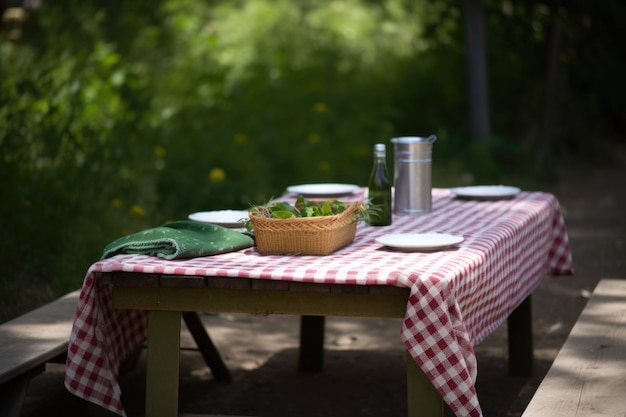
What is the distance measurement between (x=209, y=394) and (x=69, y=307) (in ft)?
2.53

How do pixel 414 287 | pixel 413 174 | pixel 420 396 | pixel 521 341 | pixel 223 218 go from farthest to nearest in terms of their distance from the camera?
pixel 521 341
pixel 413 174
pixel 223 218
pixel 420 396
pixel 414 287

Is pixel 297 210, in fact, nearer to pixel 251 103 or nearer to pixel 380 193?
pixel 380 193

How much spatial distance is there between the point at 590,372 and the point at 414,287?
2.19ft

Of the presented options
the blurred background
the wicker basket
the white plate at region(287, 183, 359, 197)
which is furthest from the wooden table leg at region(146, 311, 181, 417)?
the blurred background

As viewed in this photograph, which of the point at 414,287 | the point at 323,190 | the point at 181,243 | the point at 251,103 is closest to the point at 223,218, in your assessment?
the point at 181,243

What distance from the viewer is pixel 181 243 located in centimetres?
331

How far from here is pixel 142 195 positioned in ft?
22.4

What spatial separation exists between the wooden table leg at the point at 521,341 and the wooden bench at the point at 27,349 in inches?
77.0

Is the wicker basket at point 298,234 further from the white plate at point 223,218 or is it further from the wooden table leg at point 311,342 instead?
the wooden table leg at point 311,342

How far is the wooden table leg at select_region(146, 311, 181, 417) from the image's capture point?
3.30 metres

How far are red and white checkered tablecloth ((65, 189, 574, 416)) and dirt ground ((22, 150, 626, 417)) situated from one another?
0.64 m

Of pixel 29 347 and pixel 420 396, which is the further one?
pixel 29 347

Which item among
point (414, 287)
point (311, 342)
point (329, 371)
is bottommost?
point (329, 371)

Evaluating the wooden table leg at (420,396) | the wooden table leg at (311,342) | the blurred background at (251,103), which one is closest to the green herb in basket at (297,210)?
the wooden table leg at (420,396)
